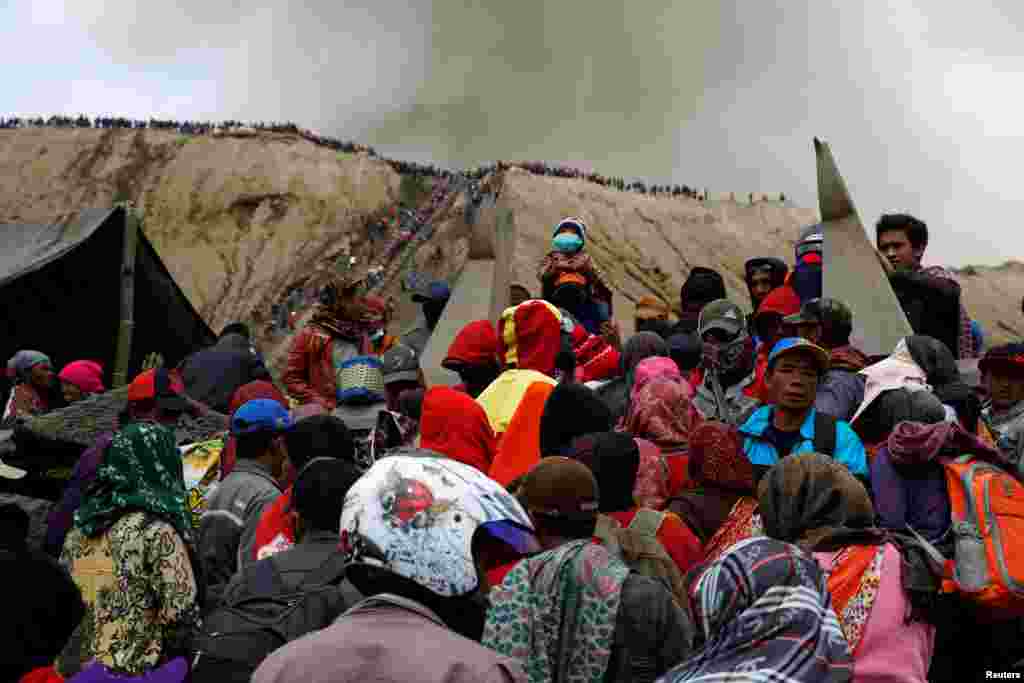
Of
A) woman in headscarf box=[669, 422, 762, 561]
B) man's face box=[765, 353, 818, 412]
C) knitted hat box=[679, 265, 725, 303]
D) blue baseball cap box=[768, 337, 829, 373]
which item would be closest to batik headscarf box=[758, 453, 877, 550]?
woman in headscarf box=[669, 422, 762, 561]

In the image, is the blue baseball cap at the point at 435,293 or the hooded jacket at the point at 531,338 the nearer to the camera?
the hooded jacket at the point at 531,338

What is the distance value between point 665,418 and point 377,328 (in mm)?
3854

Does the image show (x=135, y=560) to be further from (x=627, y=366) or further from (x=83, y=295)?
(x=83, y=295)

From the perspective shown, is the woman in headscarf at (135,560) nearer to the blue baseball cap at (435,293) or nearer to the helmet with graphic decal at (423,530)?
the helmet with graphic decal at (423,530)

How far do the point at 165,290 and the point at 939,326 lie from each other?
7.71 m

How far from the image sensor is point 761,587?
307cm

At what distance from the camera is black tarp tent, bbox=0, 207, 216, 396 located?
11664 mm

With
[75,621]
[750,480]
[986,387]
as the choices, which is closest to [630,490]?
[750,480]

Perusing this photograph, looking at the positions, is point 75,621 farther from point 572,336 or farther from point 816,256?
point 816,256

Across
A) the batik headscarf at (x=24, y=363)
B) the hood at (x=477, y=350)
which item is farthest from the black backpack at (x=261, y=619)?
the batik headscarf at (x=24, y=363)

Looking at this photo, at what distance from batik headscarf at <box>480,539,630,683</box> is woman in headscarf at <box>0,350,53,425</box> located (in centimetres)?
773

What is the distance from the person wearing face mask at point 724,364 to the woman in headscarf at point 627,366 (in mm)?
341

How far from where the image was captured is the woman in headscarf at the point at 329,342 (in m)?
8.97

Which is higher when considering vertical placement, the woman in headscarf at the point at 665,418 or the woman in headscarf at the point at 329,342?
the woman in headscarf at the point at 329,342
